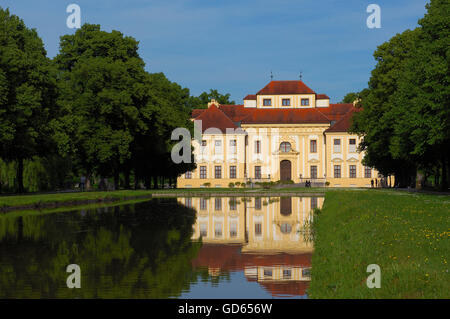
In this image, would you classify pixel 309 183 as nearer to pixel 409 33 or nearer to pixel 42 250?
pixel 409 33

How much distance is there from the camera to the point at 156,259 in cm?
1437

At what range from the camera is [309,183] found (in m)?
83.1

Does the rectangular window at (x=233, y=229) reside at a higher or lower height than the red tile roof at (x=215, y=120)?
lower

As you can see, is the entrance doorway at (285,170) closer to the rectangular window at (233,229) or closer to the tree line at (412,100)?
the tree line at (412,100)

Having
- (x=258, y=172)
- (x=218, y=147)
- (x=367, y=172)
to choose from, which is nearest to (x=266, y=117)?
(x=258, y=172)

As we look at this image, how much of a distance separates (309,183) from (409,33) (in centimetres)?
3430

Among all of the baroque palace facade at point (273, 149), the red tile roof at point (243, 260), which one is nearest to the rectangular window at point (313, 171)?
the baroque palace facade at point (273, 149)

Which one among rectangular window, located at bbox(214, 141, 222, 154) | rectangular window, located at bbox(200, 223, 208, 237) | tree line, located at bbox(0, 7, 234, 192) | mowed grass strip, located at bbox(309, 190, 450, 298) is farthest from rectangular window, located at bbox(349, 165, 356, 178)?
mowed grass strip, located at bbox(309, 190, 450, 298)

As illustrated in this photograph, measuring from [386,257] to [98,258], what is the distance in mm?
6550

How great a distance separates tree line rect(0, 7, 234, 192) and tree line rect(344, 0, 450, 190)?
64.6ft

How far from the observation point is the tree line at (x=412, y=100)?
35250 millimetres

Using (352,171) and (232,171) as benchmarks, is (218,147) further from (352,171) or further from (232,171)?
(352,171)

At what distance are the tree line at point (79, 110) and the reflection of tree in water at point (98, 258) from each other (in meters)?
18.3

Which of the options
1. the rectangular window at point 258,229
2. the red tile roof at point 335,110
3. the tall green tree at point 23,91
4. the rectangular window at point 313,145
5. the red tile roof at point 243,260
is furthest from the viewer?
the red tile roof at point 335,110
